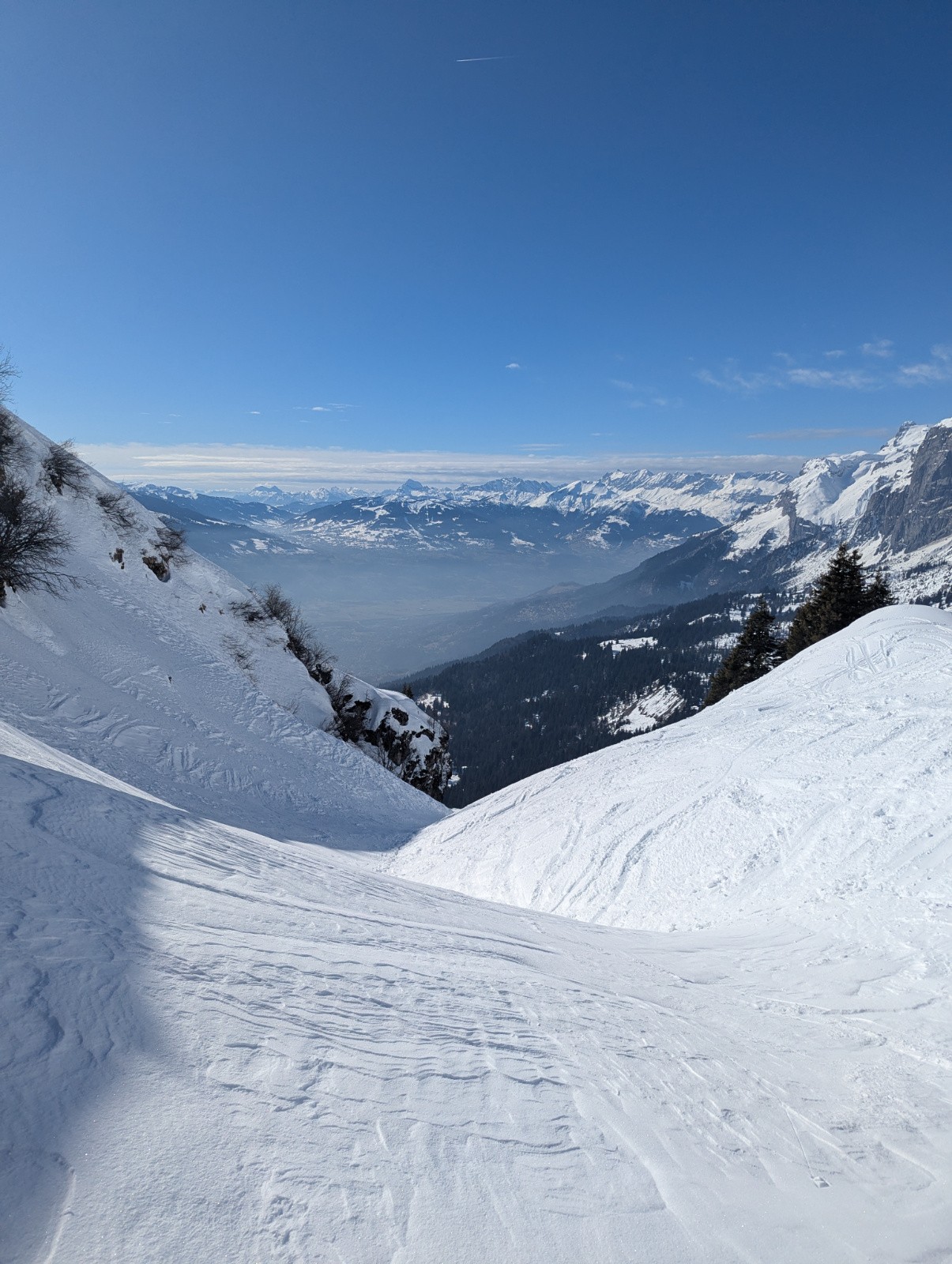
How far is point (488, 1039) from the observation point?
173 inches

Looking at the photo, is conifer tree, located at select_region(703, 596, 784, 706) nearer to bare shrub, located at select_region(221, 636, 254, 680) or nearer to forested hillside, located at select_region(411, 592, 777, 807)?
bare shrub, located at select_region(221, 636, 254, 680)

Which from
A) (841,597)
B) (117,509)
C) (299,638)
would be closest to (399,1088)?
(299,638)

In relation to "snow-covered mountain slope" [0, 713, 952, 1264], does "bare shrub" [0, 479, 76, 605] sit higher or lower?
higher

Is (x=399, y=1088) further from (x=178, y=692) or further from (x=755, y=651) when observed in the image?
(x=755, y=651)

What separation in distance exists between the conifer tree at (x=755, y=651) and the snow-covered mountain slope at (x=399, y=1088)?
28869mm

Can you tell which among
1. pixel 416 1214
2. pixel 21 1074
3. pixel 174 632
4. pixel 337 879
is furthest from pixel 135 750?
pixel 416 1214

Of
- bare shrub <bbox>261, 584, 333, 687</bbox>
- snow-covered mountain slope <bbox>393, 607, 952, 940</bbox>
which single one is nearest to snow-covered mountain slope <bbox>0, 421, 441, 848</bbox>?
bare shrub <bbox>261, 584, 333, 687</bbox>

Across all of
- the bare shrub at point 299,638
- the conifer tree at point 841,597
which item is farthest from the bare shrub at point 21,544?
the conifer tree at point 841,597

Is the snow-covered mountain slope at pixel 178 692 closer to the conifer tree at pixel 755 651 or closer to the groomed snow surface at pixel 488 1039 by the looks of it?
the groomed snow surface at pixel 488 1039

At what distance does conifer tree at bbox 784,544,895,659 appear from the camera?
99.8 feet

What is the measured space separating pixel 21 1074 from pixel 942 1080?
709 centimetres

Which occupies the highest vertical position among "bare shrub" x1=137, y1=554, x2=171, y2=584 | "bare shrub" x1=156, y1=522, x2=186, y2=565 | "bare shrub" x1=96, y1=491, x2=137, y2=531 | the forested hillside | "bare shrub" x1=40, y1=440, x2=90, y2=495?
"bare shrub" x1=40, y1=440, x2=90, y2=495

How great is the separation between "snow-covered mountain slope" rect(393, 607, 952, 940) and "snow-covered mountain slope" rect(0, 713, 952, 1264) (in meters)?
2.29

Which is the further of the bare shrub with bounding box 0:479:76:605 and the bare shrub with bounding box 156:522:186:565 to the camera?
the bare shrub with bounding box 156:522:186:565
